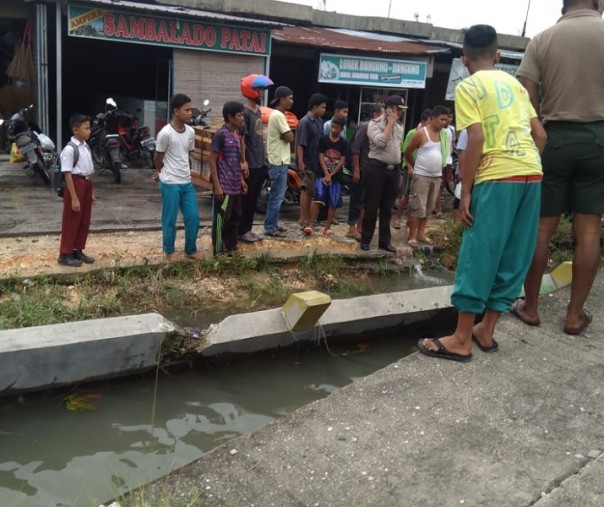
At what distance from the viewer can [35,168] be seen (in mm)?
9398

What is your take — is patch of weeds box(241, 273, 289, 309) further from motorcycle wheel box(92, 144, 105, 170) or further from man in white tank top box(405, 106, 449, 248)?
motorcycle wheel box(92, 144, 105, 170)

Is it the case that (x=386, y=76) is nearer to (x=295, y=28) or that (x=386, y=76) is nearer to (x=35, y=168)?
(x=295, y=28)

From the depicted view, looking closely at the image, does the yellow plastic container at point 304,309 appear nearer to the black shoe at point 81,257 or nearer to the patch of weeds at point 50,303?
the patch of weeds at point 50,303

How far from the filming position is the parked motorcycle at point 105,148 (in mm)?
10141

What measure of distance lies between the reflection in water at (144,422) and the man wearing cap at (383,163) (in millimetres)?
2607

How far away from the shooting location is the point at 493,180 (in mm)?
3318

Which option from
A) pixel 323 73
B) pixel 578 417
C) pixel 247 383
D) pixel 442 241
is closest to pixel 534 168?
pixel 578 417

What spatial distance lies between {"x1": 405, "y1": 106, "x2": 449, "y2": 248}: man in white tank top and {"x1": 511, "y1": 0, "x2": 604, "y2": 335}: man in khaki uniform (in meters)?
3.45

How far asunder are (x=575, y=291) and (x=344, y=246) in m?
3.60

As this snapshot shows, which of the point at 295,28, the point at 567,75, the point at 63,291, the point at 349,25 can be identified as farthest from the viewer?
the point at 349,25

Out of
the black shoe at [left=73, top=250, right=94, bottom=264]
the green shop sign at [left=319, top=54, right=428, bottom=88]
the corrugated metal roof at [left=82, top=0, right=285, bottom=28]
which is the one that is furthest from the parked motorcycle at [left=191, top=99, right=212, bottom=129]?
the black shoe at [left=73, top=250, right=94, bottom=264]

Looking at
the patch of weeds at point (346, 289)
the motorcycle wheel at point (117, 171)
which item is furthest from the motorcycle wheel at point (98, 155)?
the patch of weeds at point (346, 289)

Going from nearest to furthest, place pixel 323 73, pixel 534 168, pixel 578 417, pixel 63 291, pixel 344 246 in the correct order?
pixel 578 417 < pixel 534 168 < pixel 63 291 < pixel 344 246 < pixel 323 73

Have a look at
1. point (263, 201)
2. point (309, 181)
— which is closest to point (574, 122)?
point (309, 181)
